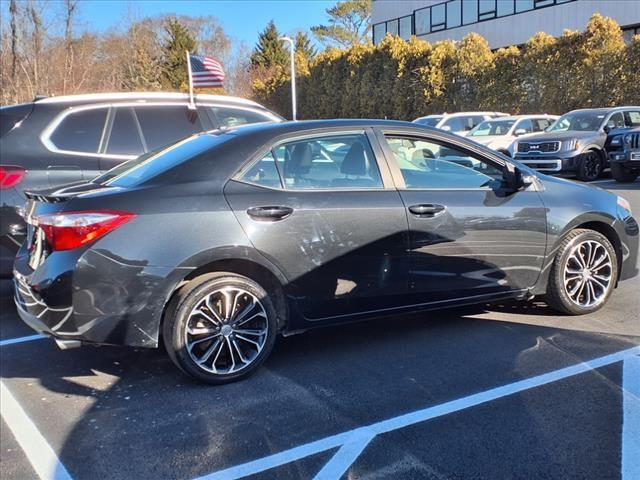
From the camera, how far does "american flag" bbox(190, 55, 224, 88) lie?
13.9m

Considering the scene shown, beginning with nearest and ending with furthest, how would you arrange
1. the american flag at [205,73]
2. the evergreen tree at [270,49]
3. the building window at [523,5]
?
1. the american flag at [205,73]
2. the building window at [523,5]
3. the evergreen tree at [270,49]

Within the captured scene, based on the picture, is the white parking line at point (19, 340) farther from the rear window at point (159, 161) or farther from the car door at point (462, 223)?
the car door at point (462, 223)

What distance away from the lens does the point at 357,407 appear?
11.5ft

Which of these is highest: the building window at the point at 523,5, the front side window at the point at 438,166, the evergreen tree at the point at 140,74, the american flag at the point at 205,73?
the building window at the point at 523,5

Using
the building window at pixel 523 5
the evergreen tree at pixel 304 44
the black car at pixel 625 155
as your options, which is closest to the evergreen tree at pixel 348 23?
the evergreen tree at pixel 304 44

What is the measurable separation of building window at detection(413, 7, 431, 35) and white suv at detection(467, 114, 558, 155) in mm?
21882

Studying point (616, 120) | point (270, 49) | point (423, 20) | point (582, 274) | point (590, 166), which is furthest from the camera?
point (270, 49)

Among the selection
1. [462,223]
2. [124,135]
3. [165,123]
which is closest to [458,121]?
[165,123]

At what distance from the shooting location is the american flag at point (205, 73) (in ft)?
45.7

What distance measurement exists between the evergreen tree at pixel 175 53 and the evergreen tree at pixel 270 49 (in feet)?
23.4

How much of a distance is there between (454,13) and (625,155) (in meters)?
26.4

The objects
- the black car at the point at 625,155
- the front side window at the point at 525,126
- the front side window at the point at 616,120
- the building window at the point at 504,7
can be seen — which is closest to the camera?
the black car at the point at 625,155

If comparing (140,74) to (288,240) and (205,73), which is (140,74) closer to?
(205,73)

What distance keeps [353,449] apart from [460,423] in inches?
24.5
